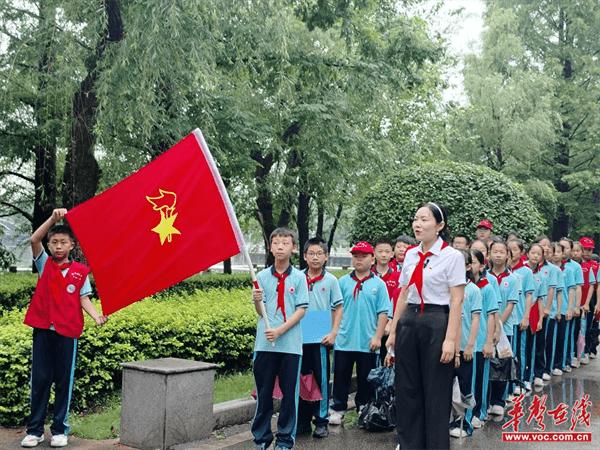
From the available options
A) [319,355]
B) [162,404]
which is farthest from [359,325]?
[162,404]

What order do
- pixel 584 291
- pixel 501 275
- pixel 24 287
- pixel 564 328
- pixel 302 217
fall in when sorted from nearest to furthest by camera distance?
pixel 501 275 → pixel 564 328 → pixel 584 291 → pixel 24 287 → pixel 302 217

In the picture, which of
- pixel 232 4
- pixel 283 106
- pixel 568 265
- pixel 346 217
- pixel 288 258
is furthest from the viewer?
pixel 346 217

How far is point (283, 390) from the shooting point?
19.9 feet

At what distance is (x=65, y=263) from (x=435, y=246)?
10.1 feet

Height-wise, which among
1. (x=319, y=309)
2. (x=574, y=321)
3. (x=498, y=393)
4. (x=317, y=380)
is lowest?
(x=498, y=393)

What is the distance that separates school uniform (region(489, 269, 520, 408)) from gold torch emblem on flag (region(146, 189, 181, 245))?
3955 mm

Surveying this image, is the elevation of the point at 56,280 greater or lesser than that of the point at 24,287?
greater

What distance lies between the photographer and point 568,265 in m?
11.3

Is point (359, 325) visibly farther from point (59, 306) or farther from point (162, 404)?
point (59, 306)

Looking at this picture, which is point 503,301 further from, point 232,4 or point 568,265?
point 232,4

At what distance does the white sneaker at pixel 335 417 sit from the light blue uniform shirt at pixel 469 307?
53.7 inches

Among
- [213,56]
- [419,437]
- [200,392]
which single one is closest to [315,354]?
[200,392]

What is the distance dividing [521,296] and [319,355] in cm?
345

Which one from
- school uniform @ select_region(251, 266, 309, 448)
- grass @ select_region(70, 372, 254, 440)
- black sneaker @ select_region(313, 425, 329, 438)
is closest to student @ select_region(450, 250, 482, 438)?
black sneaker @ select_region(313, 425, 329, 438)
